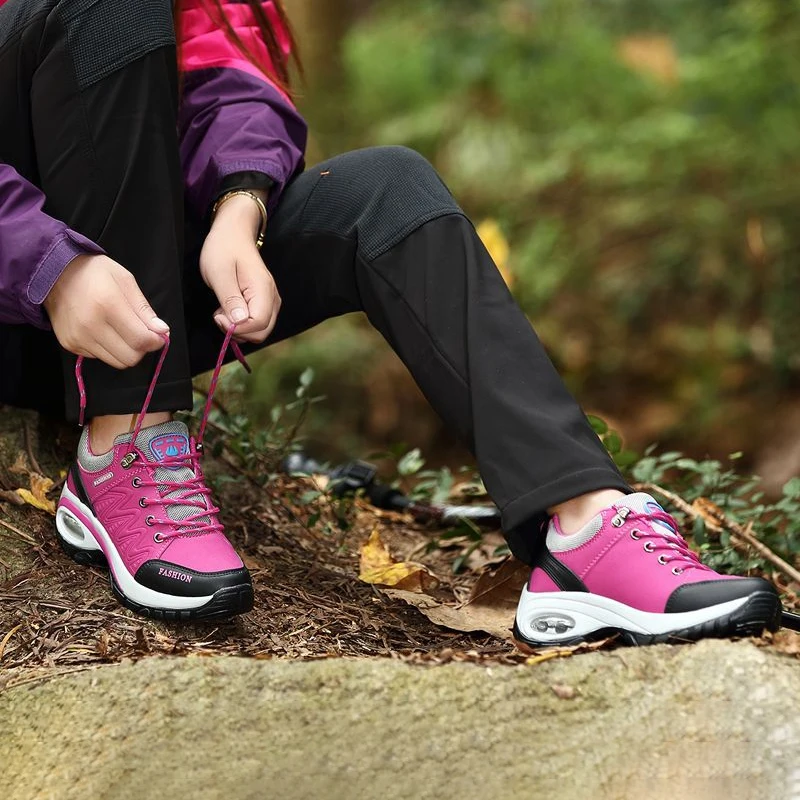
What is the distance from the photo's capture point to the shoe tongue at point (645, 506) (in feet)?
4.92

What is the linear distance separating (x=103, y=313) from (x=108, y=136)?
31 cm

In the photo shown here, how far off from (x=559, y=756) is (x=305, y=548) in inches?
39.4

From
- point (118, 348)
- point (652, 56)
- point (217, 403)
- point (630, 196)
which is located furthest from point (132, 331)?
point (652, 56)

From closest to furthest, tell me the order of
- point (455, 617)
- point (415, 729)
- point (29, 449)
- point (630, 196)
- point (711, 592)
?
point (415, 729)
point (711, 592)
point (455, 617)
point (29, 449)
point (630, 196)

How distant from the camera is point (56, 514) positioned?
1803 millimetres

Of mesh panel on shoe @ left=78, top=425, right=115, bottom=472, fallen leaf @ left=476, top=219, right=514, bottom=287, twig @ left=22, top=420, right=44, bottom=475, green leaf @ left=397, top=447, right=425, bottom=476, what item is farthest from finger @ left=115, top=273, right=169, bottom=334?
fallen leaf @ left=476, top=219, right=514, bottom=287

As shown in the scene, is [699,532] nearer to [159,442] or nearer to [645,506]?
[645,506]

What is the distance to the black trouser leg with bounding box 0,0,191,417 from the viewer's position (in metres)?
1.59

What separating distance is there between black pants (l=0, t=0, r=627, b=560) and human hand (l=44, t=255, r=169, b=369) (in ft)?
0.28

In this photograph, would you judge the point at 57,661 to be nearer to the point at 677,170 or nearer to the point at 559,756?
the point at 559,756

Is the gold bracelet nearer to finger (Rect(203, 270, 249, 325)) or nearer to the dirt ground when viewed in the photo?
finger (Rect(203, 270, 249, 325))

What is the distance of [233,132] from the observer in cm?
186

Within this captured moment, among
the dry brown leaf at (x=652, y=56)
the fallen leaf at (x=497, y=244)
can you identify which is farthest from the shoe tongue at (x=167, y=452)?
the dry brown leaf at (x=652, y=56)

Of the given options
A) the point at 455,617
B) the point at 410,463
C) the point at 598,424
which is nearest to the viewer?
the point at 455,617
